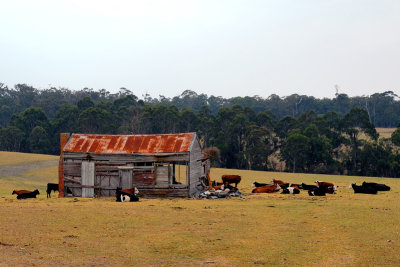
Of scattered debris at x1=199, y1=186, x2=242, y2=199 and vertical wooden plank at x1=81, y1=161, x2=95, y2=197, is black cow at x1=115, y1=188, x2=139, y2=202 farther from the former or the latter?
scattered debris at x1=199, y1=186, x2=242, y2=199

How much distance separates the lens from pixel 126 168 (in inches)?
1166

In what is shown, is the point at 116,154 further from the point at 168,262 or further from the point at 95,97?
the point at 95,97

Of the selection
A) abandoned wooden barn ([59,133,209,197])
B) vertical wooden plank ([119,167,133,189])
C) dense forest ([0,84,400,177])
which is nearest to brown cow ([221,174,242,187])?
abandoned wooden barn ([59,133,209,197])

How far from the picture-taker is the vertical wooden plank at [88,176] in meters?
30.1

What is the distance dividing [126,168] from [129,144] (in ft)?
8.15

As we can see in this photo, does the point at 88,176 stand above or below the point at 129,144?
below

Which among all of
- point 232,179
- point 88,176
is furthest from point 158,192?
point 232,179

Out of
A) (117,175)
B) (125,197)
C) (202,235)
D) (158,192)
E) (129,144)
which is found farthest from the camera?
(129,144)

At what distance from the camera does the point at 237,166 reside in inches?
3435

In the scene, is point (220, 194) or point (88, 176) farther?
point (88, 176)

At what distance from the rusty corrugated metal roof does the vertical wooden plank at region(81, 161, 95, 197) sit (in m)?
1.09

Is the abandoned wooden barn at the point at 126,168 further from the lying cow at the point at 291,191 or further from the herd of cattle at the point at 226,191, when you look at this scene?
the lying cow at the point at 291,191

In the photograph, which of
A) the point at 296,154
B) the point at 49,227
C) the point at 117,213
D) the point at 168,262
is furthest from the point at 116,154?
the point at 296,154

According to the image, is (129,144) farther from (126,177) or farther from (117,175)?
(126,177)
